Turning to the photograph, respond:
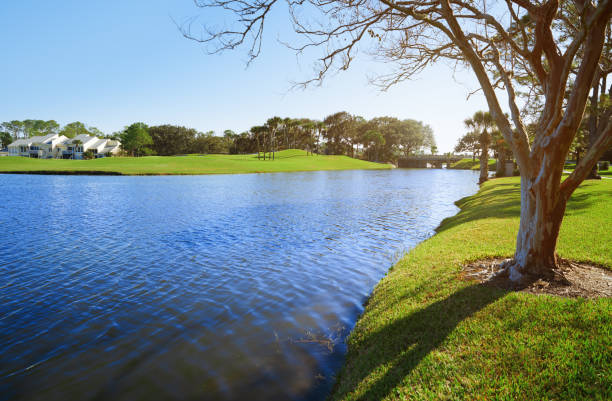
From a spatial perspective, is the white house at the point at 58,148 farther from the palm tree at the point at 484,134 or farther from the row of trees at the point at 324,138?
the palm tree at the point at 484,134

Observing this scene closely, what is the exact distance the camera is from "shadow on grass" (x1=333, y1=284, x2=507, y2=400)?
14.6 ft

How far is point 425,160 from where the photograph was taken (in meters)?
136

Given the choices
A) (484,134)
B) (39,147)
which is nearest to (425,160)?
(484,134)

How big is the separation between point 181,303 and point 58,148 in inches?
5944

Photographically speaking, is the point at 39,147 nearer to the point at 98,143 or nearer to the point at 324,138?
the point at 98,143

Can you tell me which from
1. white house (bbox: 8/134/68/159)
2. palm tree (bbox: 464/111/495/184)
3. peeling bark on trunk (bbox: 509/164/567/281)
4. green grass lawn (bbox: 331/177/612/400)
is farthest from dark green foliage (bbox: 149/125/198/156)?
peeling bark on trunk (bbox: 509/164/567/281)

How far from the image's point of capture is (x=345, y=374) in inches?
198

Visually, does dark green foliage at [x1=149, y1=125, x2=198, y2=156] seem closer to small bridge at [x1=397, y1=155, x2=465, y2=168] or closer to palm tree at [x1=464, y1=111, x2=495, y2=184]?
small bridge at [x1=397, y1=155, x2=465, y2=168]

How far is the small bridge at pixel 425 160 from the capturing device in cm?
13200

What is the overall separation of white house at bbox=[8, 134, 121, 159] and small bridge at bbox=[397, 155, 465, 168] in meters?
118

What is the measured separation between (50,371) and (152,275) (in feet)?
14.9

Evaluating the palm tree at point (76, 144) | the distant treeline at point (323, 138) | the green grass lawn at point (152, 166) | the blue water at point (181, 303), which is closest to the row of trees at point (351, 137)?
the distant treeline at point (323, 138)

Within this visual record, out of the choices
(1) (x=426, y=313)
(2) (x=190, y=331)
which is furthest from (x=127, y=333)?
(1) (x=426, y=313)

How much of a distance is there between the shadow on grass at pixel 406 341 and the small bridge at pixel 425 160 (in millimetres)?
136677
